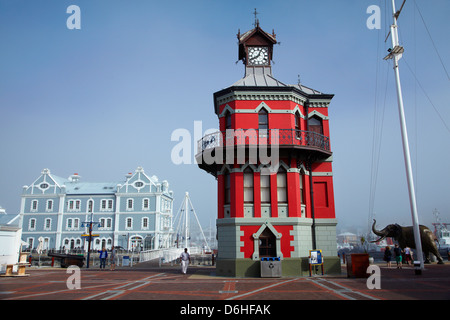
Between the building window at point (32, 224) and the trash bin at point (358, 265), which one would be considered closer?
the trash bin at point (358, 265)

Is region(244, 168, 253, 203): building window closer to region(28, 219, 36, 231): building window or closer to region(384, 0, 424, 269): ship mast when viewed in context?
region(384, 0, 424, 269): ship mast

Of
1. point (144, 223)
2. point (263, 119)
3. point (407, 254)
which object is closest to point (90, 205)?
point (144, 223)

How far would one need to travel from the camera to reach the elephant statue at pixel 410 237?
26.6 metres

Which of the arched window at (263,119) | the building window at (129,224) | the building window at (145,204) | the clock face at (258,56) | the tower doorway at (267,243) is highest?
the clock face at (258,56)

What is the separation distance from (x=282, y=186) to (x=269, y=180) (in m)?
0.88

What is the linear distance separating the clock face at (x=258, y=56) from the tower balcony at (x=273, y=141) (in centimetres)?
687

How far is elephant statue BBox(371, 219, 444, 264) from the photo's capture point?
2656 centimetres

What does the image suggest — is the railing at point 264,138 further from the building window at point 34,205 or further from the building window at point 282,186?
the building window at point 34,205

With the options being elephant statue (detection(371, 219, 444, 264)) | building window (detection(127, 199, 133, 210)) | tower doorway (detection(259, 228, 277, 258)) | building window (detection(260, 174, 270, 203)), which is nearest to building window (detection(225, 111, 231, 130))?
building window (detection(260, 174, 270, 203))

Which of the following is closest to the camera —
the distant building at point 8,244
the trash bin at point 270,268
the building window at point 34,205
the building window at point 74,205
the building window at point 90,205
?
the trash bin at point 270,268

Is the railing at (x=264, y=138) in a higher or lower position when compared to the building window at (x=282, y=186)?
higher

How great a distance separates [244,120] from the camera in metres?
21.1

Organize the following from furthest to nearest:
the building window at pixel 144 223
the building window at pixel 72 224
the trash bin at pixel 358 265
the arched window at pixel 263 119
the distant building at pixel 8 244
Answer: the building window at pixel 72 224 → the building window at pixel 144 223 → the arched window at pixel 263 119 → the distant building at pixel 8 244 → the trash bin at pixel 358 265

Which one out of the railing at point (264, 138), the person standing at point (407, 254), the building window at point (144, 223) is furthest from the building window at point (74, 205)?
the person standing at point (407, 254)
